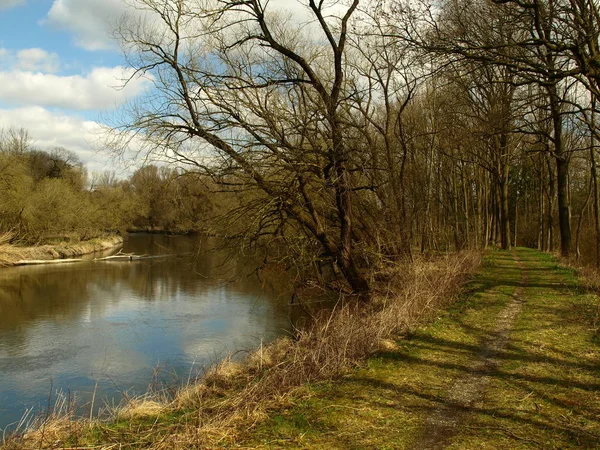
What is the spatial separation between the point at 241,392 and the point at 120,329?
35.6 feet

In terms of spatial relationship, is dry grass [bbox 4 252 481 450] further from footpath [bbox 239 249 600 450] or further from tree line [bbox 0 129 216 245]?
tree line [bbox 0 129 216 245]

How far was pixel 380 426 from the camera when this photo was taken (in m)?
4.34

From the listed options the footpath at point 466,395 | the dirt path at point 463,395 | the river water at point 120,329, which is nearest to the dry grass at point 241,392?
the footpath at point 466,395

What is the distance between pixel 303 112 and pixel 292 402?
931cm

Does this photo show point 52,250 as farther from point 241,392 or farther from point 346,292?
point 241,392

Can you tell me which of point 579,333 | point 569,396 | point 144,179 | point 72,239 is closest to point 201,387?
point 569,396

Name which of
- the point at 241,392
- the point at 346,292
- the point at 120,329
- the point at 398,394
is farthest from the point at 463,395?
the point at 120,329

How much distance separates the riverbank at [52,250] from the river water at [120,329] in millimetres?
7017

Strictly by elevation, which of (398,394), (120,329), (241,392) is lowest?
(120,329)

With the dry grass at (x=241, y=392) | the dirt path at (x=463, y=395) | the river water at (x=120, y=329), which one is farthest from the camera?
the river water at (x=120, y=329)

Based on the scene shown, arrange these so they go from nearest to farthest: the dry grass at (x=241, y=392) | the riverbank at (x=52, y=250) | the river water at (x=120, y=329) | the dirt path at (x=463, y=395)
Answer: the dirt path at (x=463, y=395) → the dry grass at (x=241, y=392) → the river water at (x=120, y=329) → the riverbank at (x=52, y=250)

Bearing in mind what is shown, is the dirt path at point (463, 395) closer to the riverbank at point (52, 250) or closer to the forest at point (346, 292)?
the forest at point (346, 292)

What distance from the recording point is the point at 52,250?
36469 mm

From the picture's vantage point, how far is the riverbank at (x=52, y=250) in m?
31.6
